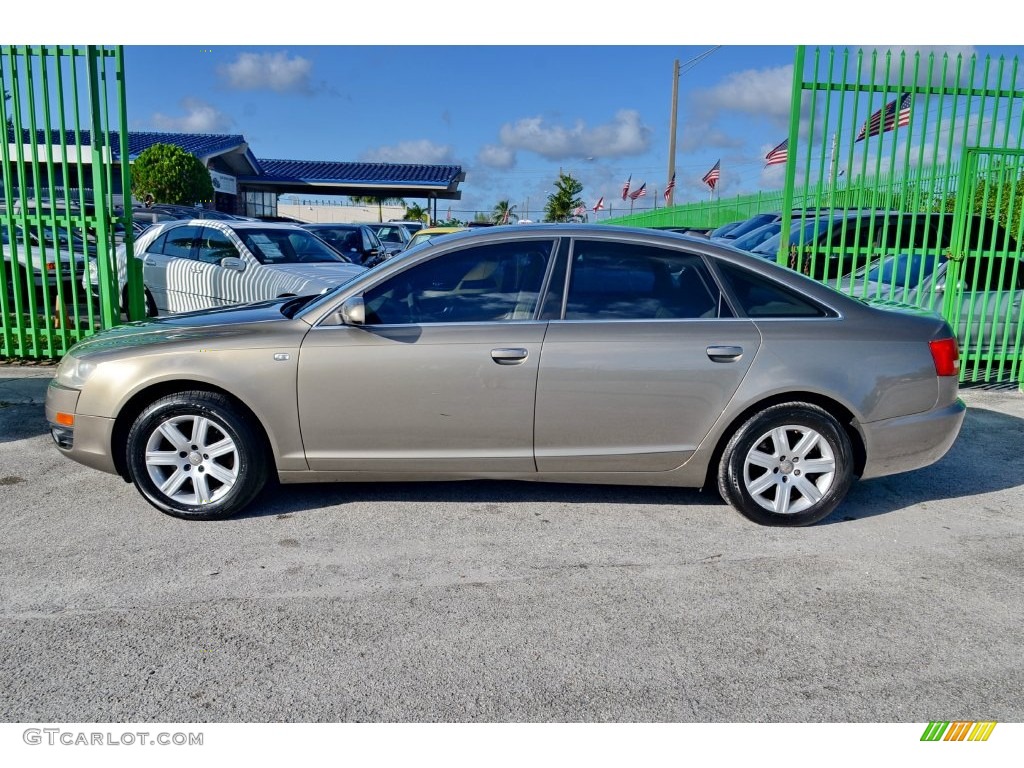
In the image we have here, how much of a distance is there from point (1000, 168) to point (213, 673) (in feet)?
26.0

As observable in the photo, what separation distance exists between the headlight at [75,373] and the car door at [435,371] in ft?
3.92

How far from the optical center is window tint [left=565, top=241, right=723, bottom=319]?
4445mm

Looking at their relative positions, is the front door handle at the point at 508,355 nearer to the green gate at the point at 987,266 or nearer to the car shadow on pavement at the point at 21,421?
the car shadow on pavement at the point at 21,421

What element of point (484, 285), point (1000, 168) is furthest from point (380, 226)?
point (484, 285)

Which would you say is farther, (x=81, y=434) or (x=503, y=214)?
(x=503, y=214)

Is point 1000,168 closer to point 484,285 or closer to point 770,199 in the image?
point 484,285

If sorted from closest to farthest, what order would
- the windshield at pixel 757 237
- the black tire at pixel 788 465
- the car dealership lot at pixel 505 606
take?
the car dealership lot at pixel 505 606, the black tire at pixel 788 465, the windshield at pixel 757 237

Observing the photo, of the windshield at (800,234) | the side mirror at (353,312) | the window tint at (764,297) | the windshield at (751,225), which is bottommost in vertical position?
the side mirror at (353,312)

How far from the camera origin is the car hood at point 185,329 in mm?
4457

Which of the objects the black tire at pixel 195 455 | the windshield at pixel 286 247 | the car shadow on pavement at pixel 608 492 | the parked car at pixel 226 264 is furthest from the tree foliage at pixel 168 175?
the black tire at pixel 195 455

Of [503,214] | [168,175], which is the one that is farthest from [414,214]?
[168,175]

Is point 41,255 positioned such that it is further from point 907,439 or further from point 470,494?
point 907,439

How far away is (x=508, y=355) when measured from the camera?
429 cm

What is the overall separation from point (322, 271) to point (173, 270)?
6.79 feet
